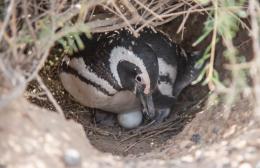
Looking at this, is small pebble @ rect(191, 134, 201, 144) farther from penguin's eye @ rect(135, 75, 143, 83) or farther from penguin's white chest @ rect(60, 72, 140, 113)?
penguin's white chest @ rect(60, 72, 140, 113)

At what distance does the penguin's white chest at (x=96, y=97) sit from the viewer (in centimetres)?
293

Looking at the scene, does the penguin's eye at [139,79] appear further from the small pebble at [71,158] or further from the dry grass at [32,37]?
the small pebble at [71,158]

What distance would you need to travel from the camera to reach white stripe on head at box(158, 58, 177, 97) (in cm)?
301

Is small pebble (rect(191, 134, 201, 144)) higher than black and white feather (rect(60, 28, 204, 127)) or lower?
lower

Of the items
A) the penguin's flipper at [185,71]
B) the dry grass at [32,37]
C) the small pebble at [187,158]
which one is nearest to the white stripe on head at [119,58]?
the penguin's flipper at [185,71]

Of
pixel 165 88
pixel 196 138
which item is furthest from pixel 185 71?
pixel 196 138

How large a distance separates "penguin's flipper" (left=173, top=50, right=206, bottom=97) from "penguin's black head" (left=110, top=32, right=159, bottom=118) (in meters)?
0.30

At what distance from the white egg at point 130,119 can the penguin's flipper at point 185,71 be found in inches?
9.6

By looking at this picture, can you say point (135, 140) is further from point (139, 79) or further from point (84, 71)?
point (84, 71)

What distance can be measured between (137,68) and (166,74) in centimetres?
23

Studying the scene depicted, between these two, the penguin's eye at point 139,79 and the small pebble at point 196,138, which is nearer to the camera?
the small pebble at point 196,138

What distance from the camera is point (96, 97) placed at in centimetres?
295

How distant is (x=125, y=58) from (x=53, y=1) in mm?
1152

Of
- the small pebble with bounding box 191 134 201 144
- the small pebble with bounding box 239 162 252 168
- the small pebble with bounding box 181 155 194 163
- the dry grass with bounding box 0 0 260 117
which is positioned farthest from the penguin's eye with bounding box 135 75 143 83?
the small pebble with bounding box 239 162 252 168
